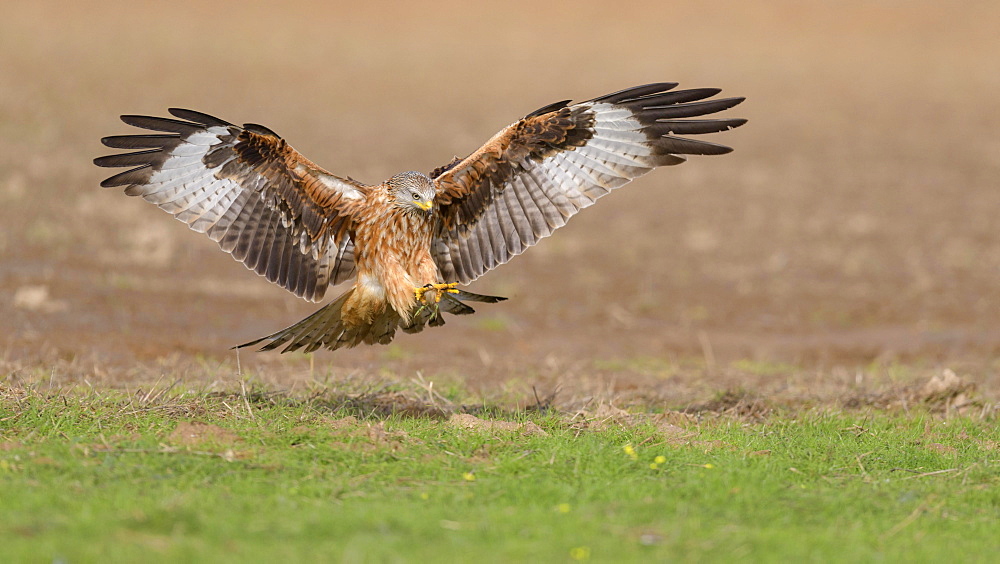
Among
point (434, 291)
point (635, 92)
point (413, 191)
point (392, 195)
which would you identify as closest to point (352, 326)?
point (434, 291)

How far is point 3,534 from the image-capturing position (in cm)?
488

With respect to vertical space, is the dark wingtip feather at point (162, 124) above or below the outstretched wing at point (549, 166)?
above

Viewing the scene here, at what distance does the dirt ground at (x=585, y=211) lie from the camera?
40.9 ft

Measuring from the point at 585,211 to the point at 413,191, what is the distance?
1456cm

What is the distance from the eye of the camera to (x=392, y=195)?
8383 millimetres

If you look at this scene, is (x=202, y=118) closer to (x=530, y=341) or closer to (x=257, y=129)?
(x=257, y=129)

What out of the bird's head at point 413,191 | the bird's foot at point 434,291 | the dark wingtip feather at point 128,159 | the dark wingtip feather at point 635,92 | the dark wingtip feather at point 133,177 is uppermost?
the dark wingtip feather at point 635,92

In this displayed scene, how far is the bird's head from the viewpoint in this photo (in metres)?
8.18

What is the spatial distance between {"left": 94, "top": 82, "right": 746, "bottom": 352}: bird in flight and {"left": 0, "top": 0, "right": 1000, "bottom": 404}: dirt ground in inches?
48.3

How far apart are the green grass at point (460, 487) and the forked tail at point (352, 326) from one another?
485mm

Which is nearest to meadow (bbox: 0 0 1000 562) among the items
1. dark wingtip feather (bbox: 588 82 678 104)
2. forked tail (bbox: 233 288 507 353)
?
forked tail (bbox: 233 288 507 353)

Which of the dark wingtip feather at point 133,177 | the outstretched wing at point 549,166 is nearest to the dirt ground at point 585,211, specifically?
the outstretched wing at point 549,166

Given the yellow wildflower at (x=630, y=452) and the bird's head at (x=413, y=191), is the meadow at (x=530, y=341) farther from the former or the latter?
the bird's head at (x=413, y=191)

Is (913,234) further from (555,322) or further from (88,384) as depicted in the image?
(88,384)
